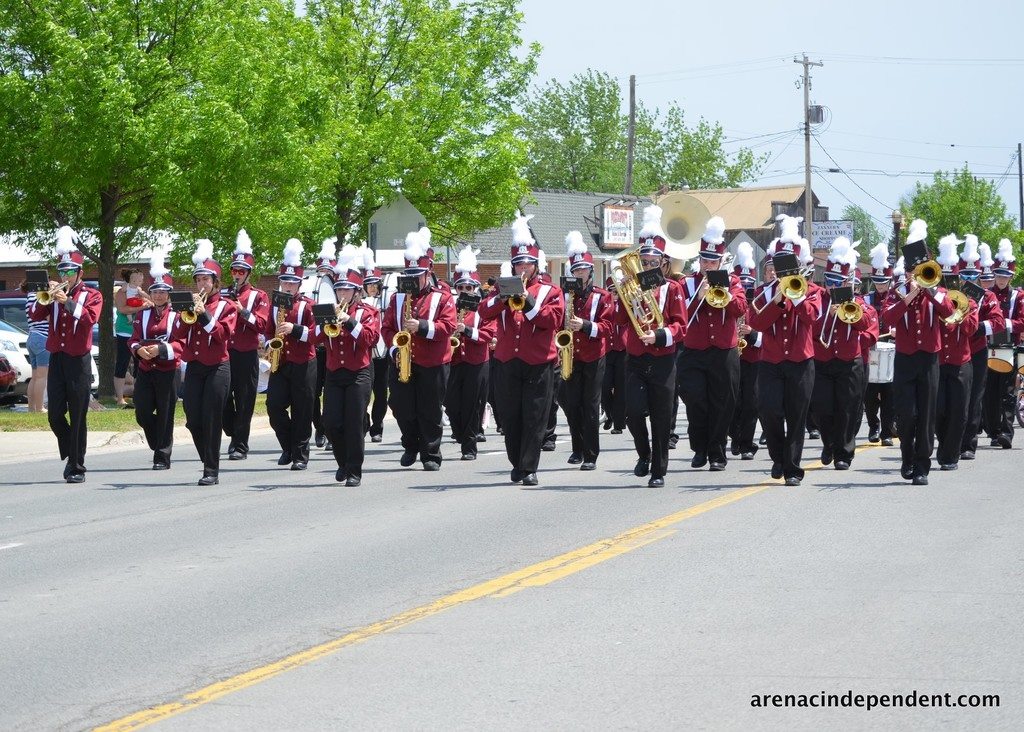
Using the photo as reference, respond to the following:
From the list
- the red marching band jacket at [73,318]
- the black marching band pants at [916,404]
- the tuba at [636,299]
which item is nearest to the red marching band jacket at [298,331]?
the red marching band jacket at [73,318]

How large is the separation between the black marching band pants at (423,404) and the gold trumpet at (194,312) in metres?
2.24

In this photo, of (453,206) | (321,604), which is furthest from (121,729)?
(453,206)

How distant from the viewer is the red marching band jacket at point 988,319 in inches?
658

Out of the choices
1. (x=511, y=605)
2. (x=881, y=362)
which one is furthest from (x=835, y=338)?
(x=511, y=605)

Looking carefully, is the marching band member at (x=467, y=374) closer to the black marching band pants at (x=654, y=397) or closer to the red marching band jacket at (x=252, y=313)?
the red marching band jacket at (x=252, y=313)

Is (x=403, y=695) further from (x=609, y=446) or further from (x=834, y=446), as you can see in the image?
(x=609, y=446)

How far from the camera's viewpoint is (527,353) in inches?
579

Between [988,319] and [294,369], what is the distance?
24.2 feet

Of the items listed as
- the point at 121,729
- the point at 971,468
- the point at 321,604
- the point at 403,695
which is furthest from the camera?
the point at 971,468

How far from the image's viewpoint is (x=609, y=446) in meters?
19.4

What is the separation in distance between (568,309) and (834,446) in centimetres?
333

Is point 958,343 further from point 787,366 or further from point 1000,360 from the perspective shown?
point 1000,360

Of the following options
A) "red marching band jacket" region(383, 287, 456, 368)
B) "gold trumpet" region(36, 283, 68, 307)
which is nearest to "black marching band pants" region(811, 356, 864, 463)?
"red marching band jacket" region(383, 287, 456, 368)

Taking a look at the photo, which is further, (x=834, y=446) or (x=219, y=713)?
(x=834, y=446)
